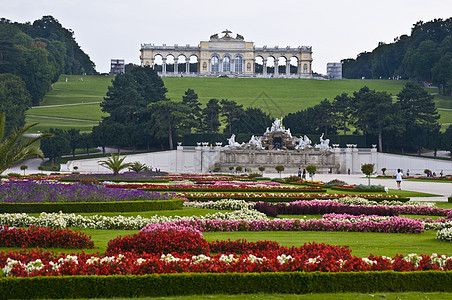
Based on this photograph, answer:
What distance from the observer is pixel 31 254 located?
8242 millimetres

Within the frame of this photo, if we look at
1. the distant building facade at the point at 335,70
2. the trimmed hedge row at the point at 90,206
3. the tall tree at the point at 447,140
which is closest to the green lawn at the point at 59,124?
the tall tree at the point at 447,140

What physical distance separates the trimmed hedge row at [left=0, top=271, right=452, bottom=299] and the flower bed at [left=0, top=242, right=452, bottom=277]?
198 mm

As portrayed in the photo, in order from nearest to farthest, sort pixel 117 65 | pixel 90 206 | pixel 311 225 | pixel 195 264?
pixel 195 264
pixel 311 225
pixel 90 206
pixel 117 65

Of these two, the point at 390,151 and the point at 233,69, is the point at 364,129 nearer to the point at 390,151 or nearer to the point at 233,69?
the point at 390,151

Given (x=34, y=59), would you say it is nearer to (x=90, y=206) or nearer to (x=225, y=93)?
(x=225, y=93)

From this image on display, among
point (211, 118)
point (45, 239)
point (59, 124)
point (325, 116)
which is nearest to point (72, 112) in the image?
point (59, 124)

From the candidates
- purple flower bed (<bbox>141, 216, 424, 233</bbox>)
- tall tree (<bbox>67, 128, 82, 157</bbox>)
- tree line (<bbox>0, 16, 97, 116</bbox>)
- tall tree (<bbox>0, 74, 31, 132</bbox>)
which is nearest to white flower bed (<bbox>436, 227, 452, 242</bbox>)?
purple flower bed (<bbox>141, 216, 424, 233</bbox>)

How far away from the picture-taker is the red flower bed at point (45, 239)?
33.7ft

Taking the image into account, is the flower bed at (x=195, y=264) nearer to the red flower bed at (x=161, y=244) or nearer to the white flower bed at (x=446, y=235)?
the red flower bed at (x=161, y=244)

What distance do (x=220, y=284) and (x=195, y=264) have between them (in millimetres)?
611

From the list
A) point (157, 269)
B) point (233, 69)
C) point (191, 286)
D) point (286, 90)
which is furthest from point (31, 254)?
point (233, 69)

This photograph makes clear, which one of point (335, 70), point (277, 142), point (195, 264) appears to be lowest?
Answer: point (195, 264)

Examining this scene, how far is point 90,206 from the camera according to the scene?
1606cm

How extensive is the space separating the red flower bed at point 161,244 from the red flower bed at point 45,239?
1.00 meters
